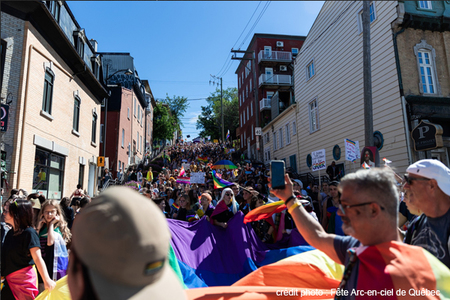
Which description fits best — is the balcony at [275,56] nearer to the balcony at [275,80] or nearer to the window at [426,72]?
the balcony at [275,80]

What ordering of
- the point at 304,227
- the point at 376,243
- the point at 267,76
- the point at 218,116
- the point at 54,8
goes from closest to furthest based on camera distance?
the point at 376,243, the point at 304,227, the point at 54,8, the point at 267,76, the point at 218,116

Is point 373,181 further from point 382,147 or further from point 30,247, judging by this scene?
point 382,147

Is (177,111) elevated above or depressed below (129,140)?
above

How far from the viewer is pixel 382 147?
13.6m

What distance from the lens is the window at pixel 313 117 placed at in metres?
19.7

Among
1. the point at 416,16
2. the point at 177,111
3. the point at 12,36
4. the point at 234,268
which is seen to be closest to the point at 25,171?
the point at 12,36

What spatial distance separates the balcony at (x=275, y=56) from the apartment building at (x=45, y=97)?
844 inches

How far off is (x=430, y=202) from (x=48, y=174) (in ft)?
49.0

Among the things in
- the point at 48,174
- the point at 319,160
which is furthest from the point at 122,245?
the point at 48,174

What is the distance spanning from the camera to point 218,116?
2354 inches

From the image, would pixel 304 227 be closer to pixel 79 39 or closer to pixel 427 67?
pixel 427 67

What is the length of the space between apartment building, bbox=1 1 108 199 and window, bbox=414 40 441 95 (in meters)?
16.4

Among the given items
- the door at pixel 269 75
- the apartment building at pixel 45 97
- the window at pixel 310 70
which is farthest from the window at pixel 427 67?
the door at pixel 269 75

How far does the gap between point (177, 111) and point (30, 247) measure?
58.3 m
